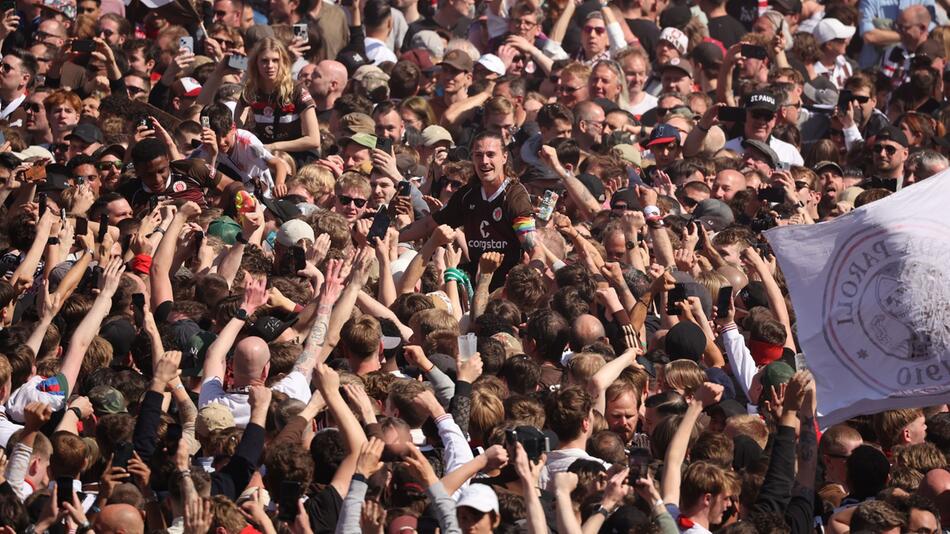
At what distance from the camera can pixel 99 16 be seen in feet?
56.4

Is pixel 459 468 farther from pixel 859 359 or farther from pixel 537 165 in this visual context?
pixel 537 165

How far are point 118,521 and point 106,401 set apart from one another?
1615mm

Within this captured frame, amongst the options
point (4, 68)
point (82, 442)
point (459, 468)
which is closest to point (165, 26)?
point (4, 68)

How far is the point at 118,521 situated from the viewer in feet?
27.1

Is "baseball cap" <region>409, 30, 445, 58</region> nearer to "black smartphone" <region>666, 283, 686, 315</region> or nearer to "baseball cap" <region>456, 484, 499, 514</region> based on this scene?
"black smartphone" <region>666, 283, 686, 315</region>

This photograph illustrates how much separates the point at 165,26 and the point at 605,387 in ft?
28.4

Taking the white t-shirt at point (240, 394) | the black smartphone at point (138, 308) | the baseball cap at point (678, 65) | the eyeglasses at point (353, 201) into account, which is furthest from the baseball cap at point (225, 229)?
Result: the baseball cap at point (678, 65)

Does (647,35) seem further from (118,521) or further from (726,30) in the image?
(118,521)

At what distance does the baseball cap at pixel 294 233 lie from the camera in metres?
11.9

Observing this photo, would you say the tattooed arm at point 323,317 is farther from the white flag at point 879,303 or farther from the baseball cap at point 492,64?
the baseball cap at point 492,64

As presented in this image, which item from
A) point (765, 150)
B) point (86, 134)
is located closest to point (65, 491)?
point (86, 134)

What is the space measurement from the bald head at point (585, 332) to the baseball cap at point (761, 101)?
16.2 ft

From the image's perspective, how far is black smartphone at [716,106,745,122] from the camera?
15320mm

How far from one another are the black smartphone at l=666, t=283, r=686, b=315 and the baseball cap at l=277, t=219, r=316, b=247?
7.56 ft
